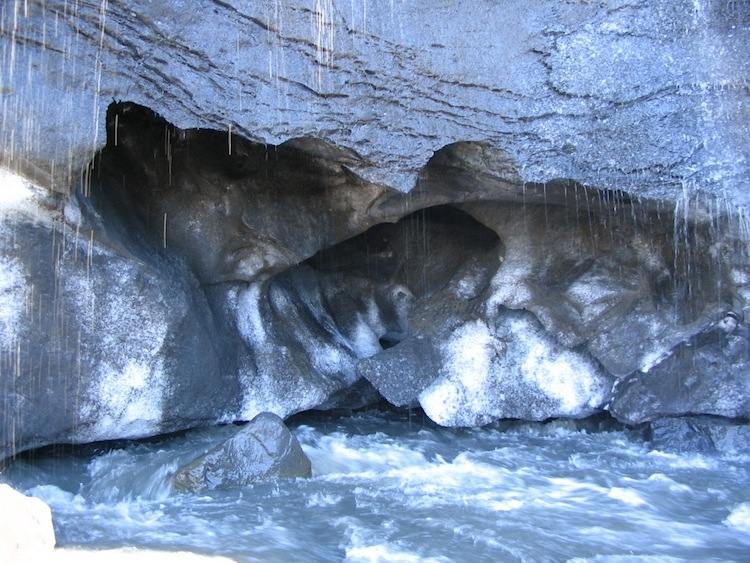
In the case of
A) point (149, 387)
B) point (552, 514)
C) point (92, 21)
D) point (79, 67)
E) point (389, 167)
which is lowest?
point (552, 514)

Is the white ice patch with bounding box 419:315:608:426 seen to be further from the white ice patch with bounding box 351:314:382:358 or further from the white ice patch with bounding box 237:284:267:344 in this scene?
the white ice patch with bounding box 237:284:267:344

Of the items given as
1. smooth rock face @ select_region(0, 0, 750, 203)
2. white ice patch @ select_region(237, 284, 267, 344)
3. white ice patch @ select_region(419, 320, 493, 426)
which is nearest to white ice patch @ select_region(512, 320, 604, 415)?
white ice patch @ select_region(419, 320, 493, 426)

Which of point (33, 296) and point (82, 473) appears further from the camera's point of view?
point (82, 473)

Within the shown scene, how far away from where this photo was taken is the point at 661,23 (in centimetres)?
585

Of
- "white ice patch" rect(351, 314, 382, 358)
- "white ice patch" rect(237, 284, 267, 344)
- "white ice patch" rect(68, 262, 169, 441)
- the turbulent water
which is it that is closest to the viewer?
the turbulent water

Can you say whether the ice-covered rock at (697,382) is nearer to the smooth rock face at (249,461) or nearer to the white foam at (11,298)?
the smooth rock face at (249,461)

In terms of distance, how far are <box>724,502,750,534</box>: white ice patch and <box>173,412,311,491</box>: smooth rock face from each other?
3.30 m

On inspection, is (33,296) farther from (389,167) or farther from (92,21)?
(389,167)

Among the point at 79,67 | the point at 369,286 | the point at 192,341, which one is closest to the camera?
the point at 79,67

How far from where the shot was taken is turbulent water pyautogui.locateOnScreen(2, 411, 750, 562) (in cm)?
463

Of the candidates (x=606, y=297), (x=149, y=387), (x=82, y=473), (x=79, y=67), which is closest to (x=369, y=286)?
(x=606, y=297)

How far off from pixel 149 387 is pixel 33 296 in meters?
1.28

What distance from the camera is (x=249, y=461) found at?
5781 millimetres

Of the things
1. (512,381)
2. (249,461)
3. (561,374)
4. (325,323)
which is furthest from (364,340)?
(249,461)
